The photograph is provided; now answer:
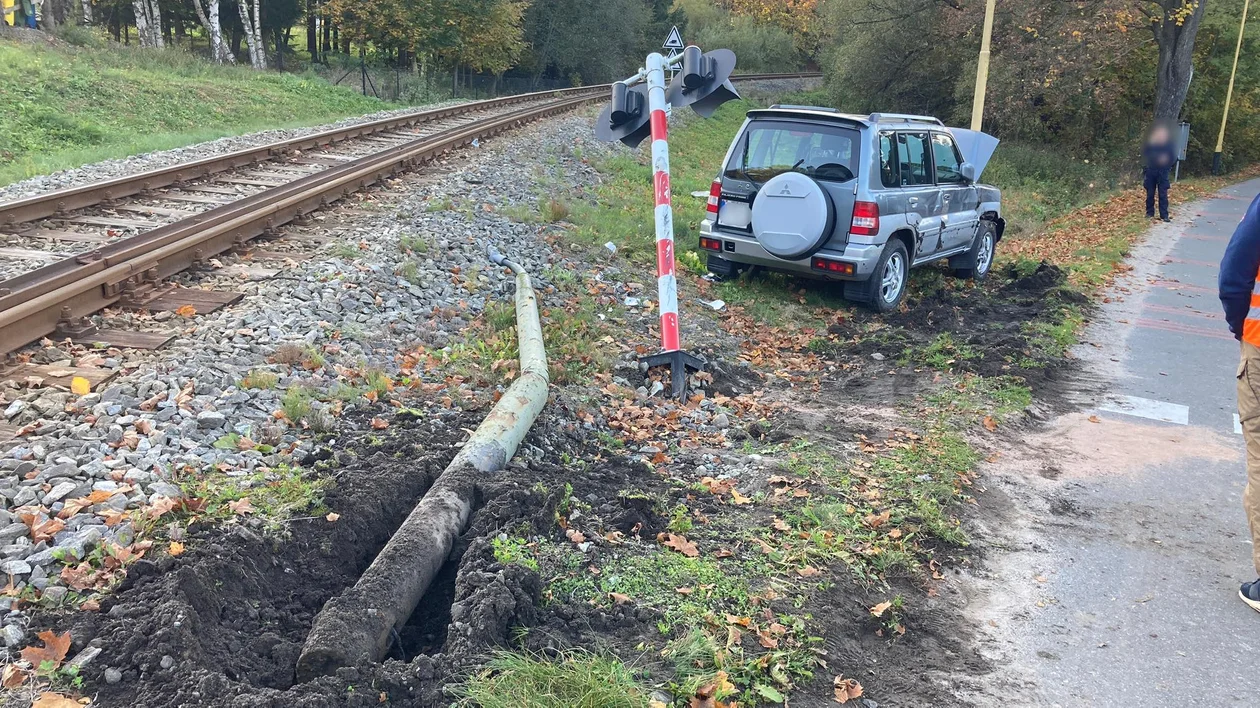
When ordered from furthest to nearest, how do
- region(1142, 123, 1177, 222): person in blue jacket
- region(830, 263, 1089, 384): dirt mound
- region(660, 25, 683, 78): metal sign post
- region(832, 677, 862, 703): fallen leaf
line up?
region(1142, 123, 1177, 222): person in blue jacket, region(830, 263, 1089, 384): dirt mound, region(660, 25, 683, 78): metal sign post, region(832, 677, 862, 703): fallen leaf

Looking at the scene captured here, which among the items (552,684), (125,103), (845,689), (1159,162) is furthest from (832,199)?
(125,103)

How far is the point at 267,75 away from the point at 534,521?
97.1 ft

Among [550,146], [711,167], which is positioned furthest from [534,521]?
[711,167]

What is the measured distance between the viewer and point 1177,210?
21.6m

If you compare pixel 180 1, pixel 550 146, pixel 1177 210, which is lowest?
pixel 1177 210

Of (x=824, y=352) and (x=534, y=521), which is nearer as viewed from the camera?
(x=534, y=521)

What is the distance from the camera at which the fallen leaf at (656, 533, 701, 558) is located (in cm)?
432

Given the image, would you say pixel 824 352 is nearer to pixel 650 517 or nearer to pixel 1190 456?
pixel 1190 456

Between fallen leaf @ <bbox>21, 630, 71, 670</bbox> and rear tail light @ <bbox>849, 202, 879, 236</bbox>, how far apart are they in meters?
7.46

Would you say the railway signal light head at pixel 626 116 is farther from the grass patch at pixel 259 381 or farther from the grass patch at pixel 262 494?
the grass patch at pixel 262 494

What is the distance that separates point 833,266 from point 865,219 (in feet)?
1.81

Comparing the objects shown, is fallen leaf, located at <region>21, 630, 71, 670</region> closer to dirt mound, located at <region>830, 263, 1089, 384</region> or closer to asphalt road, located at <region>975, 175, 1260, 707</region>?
asphalt road, located at <region>975, 175, 1260, 707</region>

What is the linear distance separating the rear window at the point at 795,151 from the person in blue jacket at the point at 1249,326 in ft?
15.9

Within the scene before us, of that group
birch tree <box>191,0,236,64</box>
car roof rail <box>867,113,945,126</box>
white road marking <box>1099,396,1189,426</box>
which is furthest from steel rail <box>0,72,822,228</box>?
birch tree <box>191,0,236,64</box>
